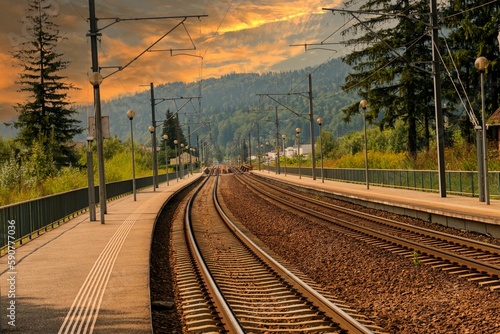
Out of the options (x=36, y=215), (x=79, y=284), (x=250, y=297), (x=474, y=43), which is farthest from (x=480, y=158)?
(x=474, y=43)

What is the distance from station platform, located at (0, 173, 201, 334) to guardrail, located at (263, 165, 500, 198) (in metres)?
13.6

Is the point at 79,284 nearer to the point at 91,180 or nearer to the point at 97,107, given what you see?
the point at 91,180

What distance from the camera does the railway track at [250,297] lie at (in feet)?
28.6

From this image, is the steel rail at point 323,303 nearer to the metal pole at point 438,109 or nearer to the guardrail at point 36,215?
the guardrail at point 36,215

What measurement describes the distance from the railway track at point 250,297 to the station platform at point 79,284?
92 centimetres

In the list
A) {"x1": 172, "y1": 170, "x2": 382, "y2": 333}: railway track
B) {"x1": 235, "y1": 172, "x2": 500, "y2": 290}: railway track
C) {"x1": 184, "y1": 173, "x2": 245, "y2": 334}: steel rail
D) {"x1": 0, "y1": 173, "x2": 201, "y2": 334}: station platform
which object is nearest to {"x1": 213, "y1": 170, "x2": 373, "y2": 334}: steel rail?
{"x1": 172, "y1": 170, "x2": 382, "y2": 333}: railway track

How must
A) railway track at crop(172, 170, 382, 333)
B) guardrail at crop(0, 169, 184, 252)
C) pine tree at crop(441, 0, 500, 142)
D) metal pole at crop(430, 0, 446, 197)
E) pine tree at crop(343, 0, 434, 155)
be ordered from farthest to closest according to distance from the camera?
pine tree at crop(343, 0, 434, 155) < pine tree at crop(441, 0, 500, 142) < metal pole at crop(430, 0, 446, 197) < guardrail at crop(0, 169, 184, 252) < railway track at crop(172, 170, 382, 333)

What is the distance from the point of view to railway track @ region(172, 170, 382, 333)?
28.6 ft

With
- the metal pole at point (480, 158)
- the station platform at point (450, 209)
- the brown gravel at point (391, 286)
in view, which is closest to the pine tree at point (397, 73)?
the station platform at point (450, 209)

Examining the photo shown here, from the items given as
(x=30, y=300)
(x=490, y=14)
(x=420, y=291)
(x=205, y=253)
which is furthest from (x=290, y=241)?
(x=490, y=14)

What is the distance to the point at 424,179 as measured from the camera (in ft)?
103

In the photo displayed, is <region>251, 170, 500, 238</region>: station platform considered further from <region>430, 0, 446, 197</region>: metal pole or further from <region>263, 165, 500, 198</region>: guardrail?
<region>430, 0, 446, 197</region>: metal pole

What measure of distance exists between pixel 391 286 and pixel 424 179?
21106 mm

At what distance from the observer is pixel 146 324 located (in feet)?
26.0
